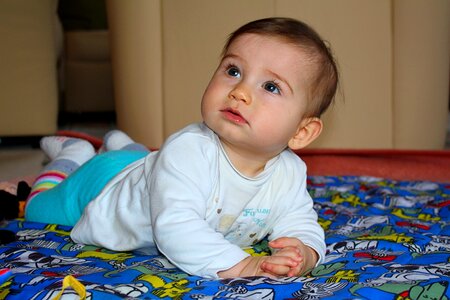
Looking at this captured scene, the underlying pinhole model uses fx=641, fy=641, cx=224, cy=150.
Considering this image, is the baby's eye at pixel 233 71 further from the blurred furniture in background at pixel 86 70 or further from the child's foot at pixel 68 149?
the blurred furniture in background at pixel 86 70

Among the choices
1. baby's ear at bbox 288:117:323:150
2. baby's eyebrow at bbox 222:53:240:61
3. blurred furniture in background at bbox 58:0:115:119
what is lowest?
blurred furniture in background at bbox 58:0:115:119

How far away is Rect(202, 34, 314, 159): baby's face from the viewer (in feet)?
2.89

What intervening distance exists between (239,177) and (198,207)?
9 centimetres

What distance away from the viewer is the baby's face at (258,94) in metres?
0.88

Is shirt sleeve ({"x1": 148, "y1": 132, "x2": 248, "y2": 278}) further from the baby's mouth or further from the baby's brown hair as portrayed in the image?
the baby's brown hair

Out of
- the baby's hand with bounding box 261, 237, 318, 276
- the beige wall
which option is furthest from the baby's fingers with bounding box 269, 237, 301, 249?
the beige wall

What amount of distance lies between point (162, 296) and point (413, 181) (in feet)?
3.41

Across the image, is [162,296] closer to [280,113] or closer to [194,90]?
[280,113]

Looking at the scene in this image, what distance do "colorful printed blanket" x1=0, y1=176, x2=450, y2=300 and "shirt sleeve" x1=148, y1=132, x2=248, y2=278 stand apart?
0.09 ft

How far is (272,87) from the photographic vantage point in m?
0.90

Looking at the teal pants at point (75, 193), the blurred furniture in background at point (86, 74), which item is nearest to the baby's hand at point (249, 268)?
the teal pants at point (75, 193)

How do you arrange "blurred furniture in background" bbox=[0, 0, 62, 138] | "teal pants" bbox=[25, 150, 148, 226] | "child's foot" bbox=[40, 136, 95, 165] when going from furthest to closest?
"blurred furniture in background" bbox=[0, 0, 62, 138], "child's foot" bbox=[40, 136, 95, 165], "teal pants" bbox=[25, 150, 148, 226]

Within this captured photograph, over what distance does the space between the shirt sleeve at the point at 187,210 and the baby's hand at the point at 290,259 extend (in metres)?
0.04

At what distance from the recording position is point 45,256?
3.06ft
